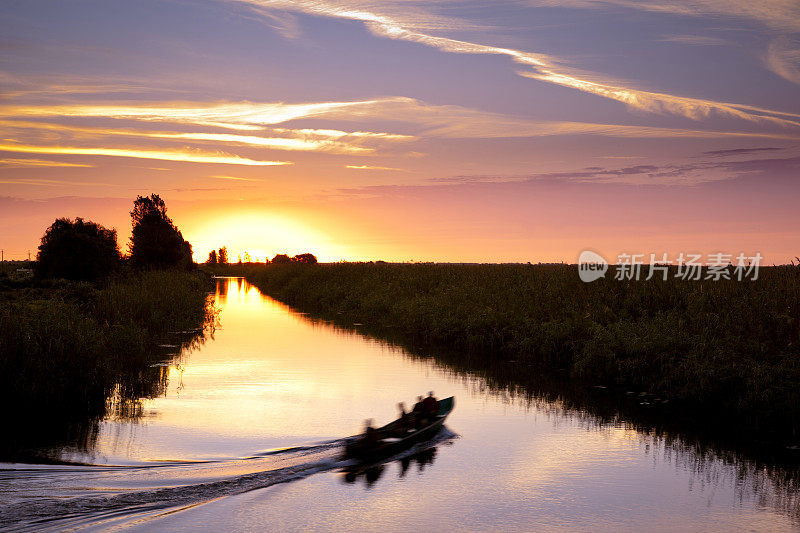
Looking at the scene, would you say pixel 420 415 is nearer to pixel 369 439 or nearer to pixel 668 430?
pixel 369 439

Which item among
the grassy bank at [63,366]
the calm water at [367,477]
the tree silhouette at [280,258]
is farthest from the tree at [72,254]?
the tree silhouette at [280,258]

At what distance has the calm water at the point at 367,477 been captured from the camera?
9984mm

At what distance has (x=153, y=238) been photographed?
257 feet

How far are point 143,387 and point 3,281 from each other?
28.9 metres

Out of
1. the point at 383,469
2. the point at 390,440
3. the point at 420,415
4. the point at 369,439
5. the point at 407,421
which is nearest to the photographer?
the point at 383,469

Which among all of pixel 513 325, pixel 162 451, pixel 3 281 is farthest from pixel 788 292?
pixel 3 281

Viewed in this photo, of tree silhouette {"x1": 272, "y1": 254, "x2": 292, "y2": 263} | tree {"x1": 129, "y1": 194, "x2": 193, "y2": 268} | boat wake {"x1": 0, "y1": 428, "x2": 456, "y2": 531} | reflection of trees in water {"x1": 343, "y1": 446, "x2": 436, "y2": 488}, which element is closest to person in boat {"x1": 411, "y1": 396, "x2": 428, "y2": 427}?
reflection of trees in water {"x1": 343, "y1": 446, "x2": 436, "y2": 488}

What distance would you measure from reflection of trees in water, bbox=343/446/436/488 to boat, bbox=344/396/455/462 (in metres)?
0.31

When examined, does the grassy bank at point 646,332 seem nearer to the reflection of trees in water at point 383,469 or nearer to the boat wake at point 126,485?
the reflection of trees in water at point 383,469

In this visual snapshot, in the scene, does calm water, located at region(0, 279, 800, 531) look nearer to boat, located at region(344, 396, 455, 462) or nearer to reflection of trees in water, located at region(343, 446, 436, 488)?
reflection of trees in water, located at region(343, 446, 436, 488)

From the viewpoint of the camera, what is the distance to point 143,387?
1902 centimetres

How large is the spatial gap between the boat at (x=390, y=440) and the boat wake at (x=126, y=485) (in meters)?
0.24

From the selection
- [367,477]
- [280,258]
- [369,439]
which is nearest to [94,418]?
[369,439]

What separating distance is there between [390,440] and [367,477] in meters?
1.46
